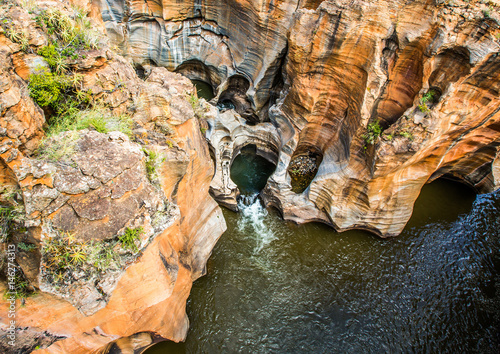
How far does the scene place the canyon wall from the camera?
7.08 meters

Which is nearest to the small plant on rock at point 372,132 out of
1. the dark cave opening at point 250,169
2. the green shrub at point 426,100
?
the green shrub at point 426,100

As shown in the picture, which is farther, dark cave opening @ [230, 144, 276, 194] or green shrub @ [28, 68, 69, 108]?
dark cave opening @ [230, 144, 276, 194]

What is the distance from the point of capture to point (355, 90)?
853 cm

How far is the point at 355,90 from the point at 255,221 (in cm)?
561

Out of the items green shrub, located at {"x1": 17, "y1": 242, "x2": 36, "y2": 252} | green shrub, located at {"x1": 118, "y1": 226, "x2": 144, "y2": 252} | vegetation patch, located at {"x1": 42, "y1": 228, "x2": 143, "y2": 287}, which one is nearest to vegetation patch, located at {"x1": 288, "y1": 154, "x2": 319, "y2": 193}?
green shrub, located at {"x1": 118, "y1": 226, "x2": 144, "y2": 252}

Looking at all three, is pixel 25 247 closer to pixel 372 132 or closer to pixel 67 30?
pixel 67 30

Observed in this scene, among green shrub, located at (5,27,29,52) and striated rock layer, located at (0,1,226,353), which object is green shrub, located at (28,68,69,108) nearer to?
striated rock layer, located at (0,1,226,353)

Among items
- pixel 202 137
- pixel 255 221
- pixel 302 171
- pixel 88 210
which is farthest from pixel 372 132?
pixel 88 210

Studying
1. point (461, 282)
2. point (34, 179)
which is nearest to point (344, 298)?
point (461, 282)

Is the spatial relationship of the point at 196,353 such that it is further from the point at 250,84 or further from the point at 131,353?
the point at 250,84

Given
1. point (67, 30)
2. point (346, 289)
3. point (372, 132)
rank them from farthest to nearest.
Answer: point (346, 289) < point (372, 132) < point (67, 30)

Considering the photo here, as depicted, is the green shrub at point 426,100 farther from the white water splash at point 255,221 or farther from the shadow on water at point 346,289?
the white water splash at point 255,221

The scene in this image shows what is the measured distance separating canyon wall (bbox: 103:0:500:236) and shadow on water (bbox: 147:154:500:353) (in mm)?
971

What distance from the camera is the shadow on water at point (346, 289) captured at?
24.2 ft
